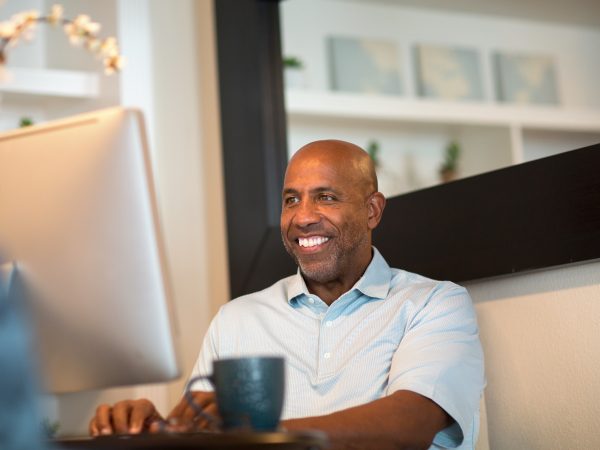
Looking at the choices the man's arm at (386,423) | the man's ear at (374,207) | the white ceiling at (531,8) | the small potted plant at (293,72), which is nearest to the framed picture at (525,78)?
the white ceiling at (531,8)

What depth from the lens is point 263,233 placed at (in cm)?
267

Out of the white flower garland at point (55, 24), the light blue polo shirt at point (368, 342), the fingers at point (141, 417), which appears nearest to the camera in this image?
the fingers at point (141, 417)

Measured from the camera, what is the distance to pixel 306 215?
6.52ft

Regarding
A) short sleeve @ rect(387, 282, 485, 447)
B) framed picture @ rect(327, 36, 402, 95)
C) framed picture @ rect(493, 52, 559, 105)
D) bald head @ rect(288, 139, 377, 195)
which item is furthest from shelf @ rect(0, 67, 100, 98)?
short sleeve @ rect(387, 282, 485, 447)

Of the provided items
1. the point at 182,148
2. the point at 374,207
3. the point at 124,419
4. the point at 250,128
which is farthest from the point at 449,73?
the point at 124,419

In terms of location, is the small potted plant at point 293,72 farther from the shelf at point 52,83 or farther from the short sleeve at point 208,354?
the short sleeve at point 208,354

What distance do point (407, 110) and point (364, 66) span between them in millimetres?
203

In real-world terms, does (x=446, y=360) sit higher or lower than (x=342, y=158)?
lower

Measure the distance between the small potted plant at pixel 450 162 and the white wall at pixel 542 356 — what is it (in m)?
0.81

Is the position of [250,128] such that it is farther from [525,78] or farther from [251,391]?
[251,391]

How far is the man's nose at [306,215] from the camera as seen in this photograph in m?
1.98

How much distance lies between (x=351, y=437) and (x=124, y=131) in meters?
0.57

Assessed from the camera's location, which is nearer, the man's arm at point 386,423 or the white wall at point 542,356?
the man's arm at point 386,423

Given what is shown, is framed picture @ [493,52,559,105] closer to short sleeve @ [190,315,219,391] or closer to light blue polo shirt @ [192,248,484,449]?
light blue polo shirt @ [192,248,484,449]
